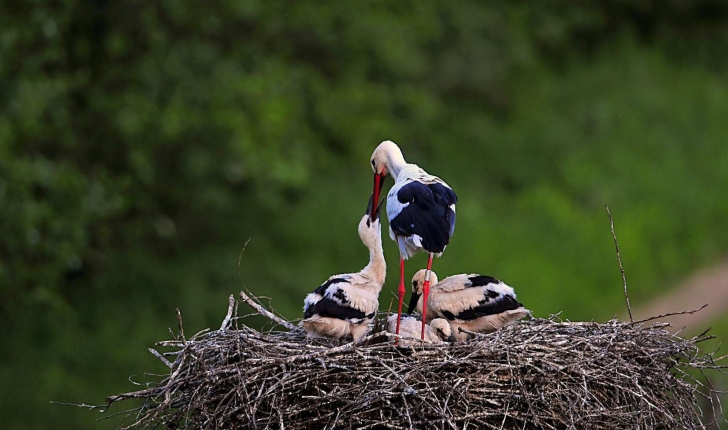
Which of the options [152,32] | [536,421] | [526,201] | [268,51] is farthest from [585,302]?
[536,421]

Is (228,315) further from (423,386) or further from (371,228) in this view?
(423,386)

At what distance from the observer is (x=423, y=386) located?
14.9 ft

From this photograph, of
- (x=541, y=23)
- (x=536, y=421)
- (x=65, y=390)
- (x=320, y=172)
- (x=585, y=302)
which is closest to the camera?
(x=536, y=421)

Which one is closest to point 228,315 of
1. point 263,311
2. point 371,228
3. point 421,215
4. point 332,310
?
point 263,311

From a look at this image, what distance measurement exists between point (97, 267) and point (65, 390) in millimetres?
1544

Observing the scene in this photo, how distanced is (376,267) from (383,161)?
0.62 metres

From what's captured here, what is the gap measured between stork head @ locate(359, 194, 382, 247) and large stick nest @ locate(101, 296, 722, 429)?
0.83 metres

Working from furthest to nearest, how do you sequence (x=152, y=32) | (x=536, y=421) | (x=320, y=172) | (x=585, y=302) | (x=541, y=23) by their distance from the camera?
(x=541, y=23) < (x=320, y=172) < (x=585, y=302) < (x=152, y=32) < (x=536, y=421)

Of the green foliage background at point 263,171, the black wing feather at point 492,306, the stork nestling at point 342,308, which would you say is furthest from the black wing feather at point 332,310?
the green foliage background at point 263,171

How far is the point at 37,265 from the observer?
9.50 metres

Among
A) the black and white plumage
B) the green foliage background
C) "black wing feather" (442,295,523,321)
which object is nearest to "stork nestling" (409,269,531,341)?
"black wing feather" (442,295,523,321)

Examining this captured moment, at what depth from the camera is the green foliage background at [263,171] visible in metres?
9.45

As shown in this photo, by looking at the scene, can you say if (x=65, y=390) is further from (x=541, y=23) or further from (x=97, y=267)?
(x=541, y=23)

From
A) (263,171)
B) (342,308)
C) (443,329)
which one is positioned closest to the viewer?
(342,308)
